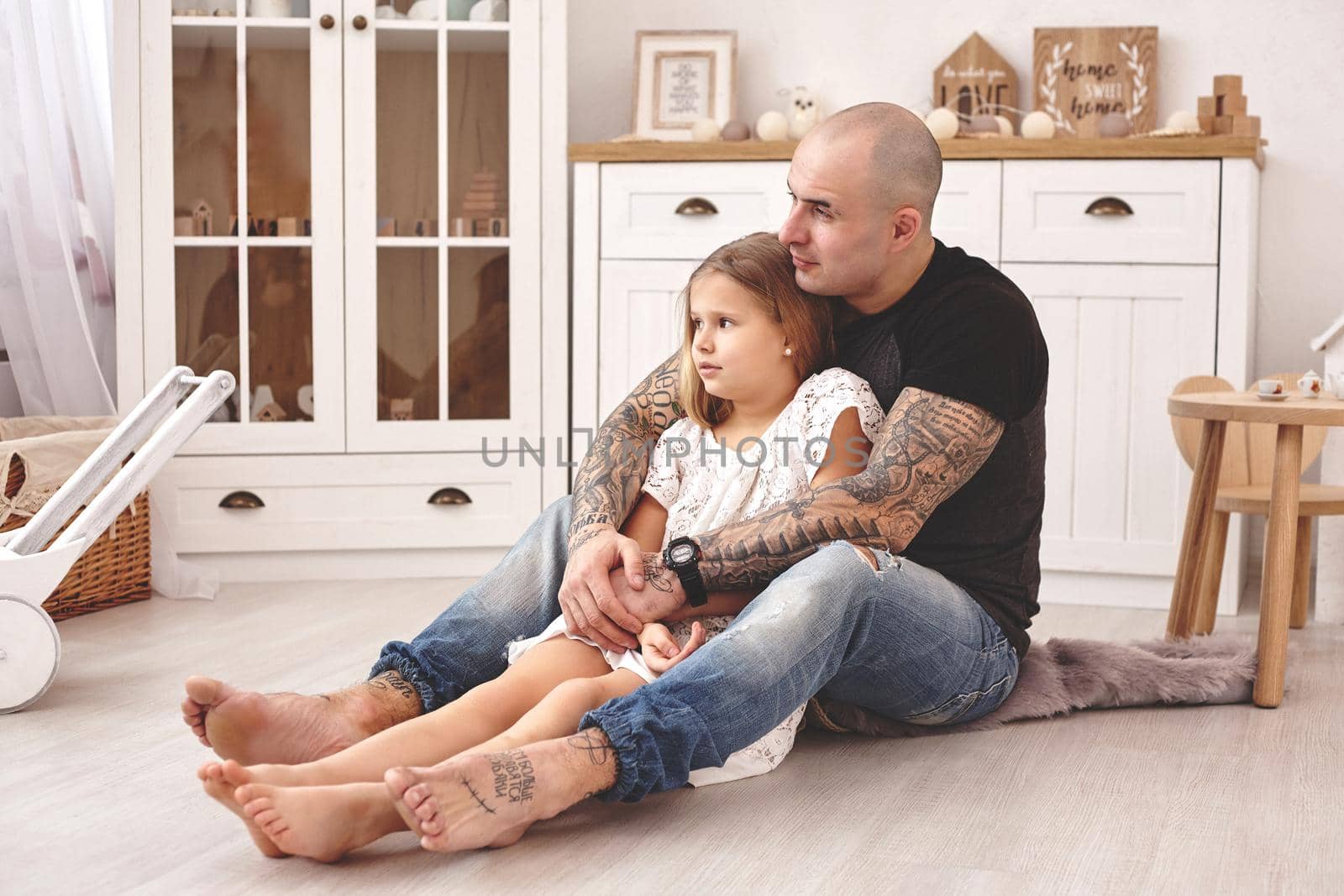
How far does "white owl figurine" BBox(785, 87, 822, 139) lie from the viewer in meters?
3.01

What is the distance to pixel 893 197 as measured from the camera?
5.59 feet

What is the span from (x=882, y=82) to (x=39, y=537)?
2.21 metres

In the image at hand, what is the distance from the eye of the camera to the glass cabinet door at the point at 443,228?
295cm

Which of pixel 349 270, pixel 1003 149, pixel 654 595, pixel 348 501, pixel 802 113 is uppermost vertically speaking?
pixel 802 113

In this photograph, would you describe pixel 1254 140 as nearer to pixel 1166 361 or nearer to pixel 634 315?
pixel 1166 361

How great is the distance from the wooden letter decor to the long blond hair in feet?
5.27

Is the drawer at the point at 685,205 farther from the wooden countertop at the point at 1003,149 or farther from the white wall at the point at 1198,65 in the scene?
the white wall at the point at 1198,65

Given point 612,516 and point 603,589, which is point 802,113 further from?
point 603,589

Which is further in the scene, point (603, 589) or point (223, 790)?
point (603, 589)

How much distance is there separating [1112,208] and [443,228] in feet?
4.68

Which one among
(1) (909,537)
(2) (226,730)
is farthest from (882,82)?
(2) (226,730)

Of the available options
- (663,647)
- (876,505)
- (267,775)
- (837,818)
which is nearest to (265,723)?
(267,775)

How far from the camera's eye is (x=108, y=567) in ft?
8.66

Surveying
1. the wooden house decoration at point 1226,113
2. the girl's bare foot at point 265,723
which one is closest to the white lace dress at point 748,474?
the girl's bare foot at point 265,723
